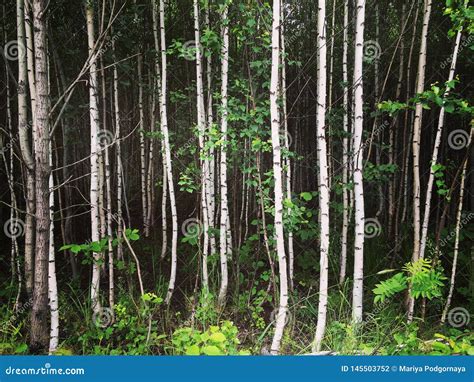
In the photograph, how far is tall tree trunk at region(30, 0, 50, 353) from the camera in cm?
218

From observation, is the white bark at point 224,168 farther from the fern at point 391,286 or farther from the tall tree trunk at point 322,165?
the fern at point 391,286

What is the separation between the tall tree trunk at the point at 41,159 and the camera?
218 cm

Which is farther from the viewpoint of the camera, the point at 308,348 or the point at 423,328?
the point at 423,328

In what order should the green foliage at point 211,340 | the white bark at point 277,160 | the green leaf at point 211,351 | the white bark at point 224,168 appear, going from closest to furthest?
the green leaf at point 211,351
the green foliage at point 211,340
the white bark at point 277,160
the white bark at point 224,168

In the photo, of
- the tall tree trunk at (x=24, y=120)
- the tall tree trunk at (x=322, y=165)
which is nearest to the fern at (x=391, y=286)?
the tall tree trunk at (x=322, y=165)

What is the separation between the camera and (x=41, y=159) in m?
2.21

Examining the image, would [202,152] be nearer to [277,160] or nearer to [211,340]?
[277,160]

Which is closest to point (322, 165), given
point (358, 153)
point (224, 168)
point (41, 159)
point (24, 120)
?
point (358, 153)

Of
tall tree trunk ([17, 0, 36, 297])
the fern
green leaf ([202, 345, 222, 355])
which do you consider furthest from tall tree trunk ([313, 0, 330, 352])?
tall tree trunk ([17, 0, 36, 297])

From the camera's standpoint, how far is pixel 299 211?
344cm

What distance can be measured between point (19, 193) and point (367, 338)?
19.3 feet

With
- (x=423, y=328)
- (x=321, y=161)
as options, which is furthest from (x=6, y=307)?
(x=423, y=328)

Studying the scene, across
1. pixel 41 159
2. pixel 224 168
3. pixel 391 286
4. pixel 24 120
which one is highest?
pixel 24 120

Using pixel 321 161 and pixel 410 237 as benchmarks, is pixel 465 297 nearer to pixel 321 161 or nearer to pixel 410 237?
pixel 410 237
